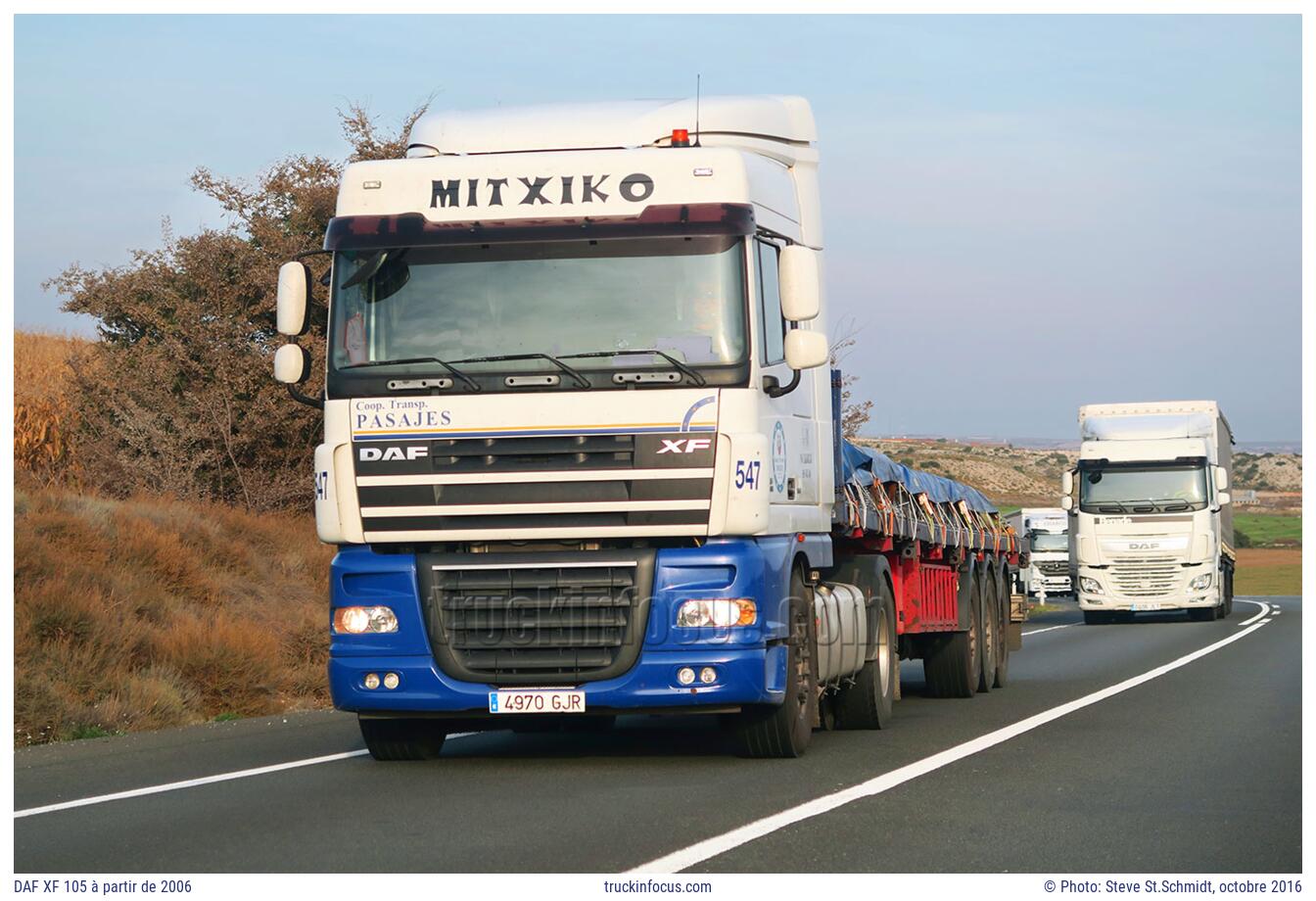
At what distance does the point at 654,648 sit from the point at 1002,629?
1054cm

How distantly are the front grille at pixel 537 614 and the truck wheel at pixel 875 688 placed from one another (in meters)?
3.70

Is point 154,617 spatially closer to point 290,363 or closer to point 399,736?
point 399,736

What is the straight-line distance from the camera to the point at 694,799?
32.9 feet

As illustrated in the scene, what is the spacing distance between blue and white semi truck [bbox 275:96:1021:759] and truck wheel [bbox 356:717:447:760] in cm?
16

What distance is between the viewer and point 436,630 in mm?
11438

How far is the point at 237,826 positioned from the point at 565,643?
8.80ft

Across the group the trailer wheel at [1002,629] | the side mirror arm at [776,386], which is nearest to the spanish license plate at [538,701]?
the side mirror arm at [776,386]

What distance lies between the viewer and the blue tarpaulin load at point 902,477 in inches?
598

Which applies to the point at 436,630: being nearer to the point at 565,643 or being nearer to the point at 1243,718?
the point at 565,643

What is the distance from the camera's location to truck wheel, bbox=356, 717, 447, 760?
12320mm

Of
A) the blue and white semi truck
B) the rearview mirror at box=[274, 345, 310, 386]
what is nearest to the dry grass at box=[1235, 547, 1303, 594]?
the blue and white semi truck

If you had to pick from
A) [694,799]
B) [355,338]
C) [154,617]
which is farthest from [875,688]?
[154,617]
